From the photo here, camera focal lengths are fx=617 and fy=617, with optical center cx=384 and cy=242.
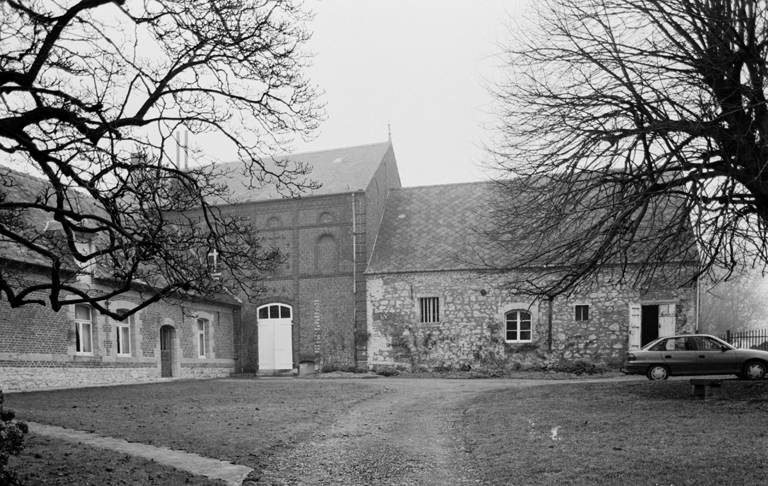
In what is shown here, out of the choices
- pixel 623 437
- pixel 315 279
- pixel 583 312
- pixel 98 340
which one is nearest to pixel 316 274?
Result: pixel 315 279

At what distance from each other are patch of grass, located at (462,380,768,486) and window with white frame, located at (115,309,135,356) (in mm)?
13676

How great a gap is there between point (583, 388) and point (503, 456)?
754 cm

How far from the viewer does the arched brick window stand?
2786cm

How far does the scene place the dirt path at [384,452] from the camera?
8.12 meters

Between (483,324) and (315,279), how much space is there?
7.82 metres

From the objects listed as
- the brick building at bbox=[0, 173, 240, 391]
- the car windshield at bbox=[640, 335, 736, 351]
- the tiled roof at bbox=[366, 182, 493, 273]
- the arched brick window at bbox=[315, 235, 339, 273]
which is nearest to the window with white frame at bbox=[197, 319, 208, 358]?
the brick building at bbox=[0, 173, 240, 391]

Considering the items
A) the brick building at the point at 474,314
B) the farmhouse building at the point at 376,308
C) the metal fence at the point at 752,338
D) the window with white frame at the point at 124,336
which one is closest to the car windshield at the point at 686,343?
the farmhouse building at the point at 376,308

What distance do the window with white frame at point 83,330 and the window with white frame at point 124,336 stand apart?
1186mm

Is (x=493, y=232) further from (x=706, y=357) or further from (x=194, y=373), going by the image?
(x=194, y=373)

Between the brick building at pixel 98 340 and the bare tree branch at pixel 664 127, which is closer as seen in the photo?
the bare tree branch at pixel 664 127

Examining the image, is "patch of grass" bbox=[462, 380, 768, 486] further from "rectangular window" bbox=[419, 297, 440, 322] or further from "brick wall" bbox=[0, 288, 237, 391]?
"rectangular window" bbox=[419, 297, 440, 322]

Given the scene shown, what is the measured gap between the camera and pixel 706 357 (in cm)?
1747

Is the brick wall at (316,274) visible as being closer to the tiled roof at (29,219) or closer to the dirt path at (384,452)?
the tiled roof at (29,219)

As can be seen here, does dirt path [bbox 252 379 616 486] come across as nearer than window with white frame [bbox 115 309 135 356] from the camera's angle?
Yes
